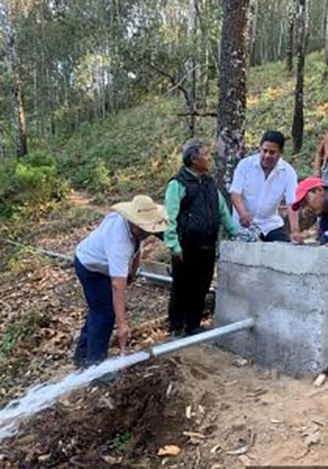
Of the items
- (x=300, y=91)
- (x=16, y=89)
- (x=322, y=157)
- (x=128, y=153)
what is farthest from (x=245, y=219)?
(x=128, y=153)

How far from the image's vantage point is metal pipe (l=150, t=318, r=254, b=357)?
153 inches

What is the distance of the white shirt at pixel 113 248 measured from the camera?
12.8ft

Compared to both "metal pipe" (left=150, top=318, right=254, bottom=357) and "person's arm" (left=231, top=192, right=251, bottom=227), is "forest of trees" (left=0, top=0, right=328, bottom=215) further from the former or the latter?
"metal pipe" (left=150, top=318, right=254, bottom=357)

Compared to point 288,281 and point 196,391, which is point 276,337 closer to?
point 288,281

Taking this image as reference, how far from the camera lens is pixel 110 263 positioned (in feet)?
12.9

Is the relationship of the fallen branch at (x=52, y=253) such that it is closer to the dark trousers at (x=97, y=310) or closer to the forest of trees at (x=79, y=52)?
the dark trousers at (x=97, y=310)

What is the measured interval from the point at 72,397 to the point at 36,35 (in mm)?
36728

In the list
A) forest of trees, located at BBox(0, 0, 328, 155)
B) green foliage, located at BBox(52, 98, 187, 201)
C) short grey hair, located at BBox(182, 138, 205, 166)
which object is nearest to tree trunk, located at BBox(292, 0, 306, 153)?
green foliage, located at BBox(52, 98, 187, 201)

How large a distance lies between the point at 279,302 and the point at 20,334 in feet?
11.3

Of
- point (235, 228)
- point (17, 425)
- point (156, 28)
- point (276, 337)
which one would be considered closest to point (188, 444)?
point (276, 337)

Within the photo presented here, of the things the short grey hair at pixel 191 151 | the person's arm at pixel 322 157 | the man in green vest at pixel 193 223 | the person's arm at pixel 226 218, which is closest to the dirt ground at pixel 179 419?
the man in green vest at pixel 193 223

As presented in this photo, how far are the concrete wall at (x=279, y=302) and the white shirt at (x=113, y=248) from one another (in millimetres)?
1021

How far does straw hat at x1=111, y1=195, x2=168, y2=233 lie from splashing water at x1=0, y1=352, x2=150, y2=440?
2.95 feet

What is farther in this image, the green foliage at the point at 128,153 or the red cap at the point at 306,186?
the green foliage at the point at 128,153
